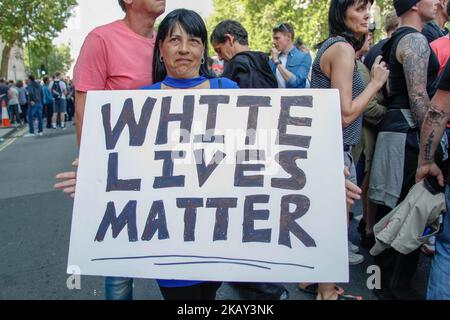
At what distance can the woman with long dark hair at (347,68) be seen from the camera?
209cm

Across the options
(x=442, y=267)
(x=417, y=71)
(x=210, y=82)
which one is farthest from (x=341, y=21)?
(x=442, y=267)

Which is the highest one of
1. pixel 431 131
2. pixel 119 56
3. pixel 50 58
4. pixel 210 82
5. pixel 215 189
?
pixel 50 58

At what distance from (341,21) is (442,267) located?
4.74ft

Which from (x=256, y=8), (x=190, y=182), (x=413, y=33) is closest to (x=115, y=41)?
(x=190, y=182)

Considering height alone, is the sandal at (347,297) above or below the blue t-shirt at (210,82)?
below

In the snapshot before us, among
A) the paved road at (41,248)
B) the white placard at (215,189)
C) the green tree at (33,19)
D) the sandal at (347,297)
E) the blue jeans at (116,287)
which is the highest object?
the green tree at (33,19)

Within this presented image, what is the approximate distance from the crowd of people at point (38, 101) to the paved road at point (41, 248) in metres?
6.27

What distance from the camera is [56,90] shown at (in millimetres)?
14828

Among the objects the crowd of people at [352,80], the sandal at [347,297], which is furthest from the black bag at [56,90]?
the sandal at [347,297]

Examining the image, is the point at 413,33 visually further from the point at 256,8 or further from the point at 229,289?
the point at 256,8

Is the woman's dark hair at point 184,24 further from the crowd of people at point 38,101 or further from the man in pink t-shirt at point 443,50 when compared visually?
the crowd of people at point 38,101

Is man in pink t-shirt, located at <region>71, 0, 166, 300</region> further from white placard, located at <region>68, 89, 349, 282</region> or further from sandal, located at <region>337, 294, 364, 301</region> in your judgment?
sandal, located at <region>337, 294, 364, 301</region>

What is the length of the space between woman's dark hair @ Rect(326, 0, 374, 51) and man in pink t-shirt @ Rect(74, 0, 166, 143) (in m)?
1.08

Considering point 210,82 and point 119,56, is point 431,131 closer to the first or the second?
point 210,82
